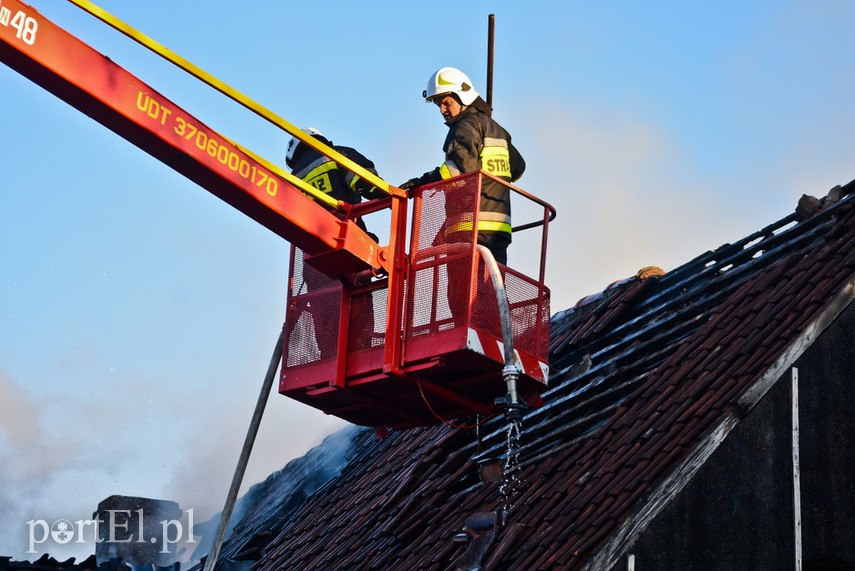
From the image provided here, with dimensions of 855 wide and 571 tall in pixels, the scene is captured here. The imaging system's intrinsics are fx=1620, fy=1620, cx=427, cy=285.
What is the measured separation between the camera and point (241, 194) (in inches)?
489

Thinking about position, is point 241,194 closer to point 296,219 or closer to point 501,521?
point 296,219

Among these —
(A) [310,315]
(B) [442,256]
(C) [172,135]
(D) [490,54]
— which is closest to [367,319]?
(A) [310,315]

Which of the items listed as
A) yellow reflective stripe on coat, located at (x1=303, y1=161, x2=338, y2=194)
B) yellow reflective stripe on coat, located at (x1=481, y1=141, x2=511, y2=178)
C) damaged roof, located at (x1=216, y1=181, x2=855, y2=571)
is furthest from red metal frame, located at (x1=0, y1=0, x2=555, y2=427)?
damaged roof, located at (x1=216, y1=181, x2=855, y2=571)

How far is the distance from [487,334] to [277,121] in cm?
229

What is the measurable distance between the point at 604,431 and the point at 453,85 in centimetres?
319

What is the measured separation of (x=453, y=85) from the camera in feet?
45.3

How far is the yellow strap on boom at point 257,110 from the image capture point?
1136 centimetres

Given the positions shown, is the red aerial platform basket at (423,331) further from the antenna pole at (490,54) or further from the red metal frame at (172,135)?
the antenna pole at (490,54)

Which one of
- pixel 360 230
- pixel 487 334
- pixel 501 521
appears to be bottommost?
pixel 501 521

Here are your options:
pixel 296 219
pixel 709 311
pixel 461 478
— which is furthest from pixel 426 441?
pixel 296 219

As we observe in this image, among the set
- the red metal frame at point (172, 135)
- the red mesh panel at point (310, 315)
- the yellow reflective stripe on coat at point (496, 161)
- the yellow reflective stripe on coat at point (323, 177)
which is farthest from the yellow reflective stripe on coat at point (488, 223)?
the yellow reflective stripe on coat at point (323, 177)

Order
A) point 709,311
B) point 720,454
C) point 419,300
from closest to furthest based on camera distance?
point 720,454 → point 419,300 → point 709,311

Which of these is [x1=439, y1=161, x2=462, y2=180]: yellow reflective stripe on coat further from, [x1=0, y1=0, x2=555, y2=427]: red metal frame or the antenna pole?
the antenna pole

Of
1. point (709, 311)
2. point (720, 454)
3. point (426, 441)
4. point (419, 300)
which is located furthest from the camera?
point (426, 441)
